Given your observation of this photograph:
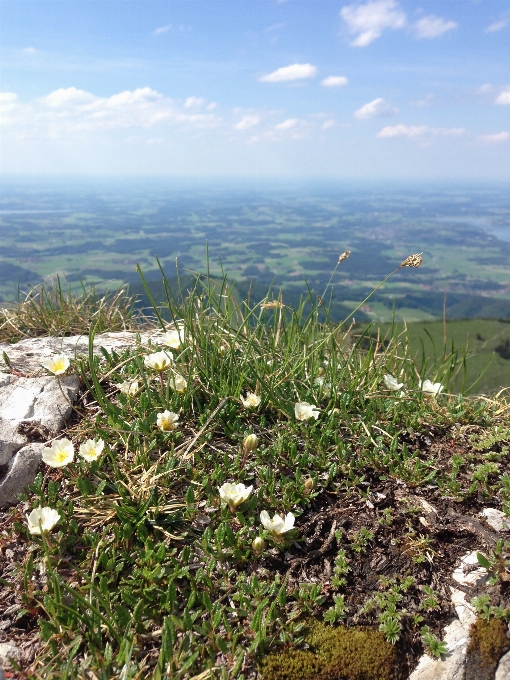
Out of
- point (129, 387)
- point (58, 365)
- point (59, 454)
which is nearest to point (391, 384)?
point (129, 387)

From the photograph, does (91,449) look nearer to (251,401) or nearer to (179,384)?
(179,384)

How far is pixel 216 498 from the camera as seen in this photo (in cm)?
298

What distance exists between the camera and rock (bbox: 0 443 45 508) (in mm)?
3008

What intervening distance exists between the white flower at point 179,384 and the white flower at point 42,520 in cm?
121

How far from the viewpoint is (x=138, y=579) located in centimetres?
249

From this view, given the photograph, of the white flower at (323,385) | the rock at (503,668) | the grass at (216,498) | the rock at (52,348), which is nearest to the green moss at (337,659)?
the grass at (216,498)

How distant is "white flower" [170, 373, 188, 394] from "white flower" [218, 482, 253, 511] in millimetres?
979

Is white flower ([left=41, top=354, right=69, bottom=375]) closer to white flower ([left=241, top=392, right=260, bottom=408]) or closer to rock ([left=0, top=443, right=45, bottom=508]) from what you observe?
rock ([left=0, top=443, right=45, bottom=508])

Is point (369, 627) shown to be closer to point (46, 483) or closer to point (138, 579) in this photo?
point (138, 579)

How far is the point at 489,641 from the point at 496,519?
2.64 ft

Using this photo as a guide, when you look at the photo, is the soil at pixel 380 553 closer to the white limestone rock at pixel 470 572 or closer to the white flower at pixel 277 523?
the white limestone rock at pixel 470 572

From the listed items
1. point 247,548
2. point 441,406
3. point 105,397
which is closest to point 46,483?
point 105,397

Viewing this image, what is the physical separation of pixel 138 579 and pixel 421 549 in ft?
5.18

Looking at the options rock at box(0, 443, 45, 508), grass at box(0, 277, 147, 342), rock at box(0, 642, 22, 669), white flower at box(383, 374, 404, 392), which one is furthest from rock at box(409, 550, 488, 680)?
grass at box(0, 277, 147, 342)
